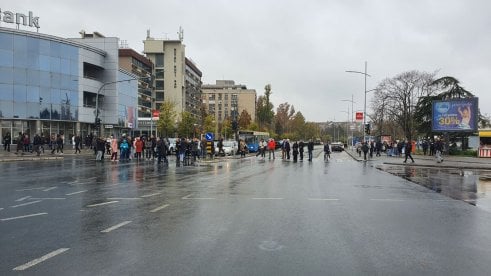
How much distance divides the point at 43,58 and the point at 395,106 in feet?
168

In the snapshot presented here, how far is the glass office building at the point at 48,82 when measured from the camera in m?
51.3

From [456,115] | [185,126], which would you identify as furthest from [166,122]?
[456,115]

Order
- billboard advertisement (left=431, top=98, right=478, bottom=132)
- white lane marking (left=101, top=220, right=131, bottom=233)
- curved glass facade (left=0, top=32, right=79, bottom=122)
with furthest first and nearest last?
curved glass facade (left=0, top=32, right=79, bottom=122) → billboard advertisement (left=431, top=98, right=478, bottom=132) → white lane marking (left=101, top=220, right=131, bottom=233)

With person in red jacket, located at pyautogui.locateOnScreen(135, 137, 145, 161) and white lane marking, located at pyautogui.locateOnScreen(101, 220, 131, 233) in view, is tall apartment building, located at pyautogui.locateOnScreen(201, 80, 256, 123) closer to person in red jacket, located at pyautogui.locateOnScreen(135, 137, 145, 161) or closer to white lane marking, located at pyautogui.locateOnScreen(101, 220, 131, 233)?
person in red jacket, located at pyautogui.locateOnScreen(135, 137, 145, 161)

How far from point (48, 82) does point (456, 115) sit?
150 ft

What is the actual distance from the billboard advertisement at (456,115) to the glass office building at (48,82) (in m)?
32.2

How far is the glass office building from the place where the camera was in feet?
168

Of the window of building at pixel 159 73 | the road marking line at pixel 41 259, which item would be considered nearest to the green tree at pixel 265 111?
the window of building at pixel 159 73

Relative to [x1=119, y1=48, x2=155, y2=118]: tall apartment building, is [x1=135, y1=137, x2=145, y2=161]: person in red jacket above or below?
below

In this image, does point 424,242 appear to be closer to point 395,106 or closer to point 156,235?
point 156,235

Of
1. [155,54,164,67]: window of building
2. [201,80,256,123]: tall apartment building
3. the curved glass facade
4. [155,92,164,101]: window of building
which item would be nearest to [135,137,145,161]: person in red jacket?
the curved glass facade

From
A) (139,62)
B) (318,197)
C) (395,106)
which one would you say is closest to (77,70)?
(139,62)

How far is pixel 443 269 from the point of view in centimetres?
579

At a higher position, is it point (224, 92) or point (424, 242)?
point (224, 92)
